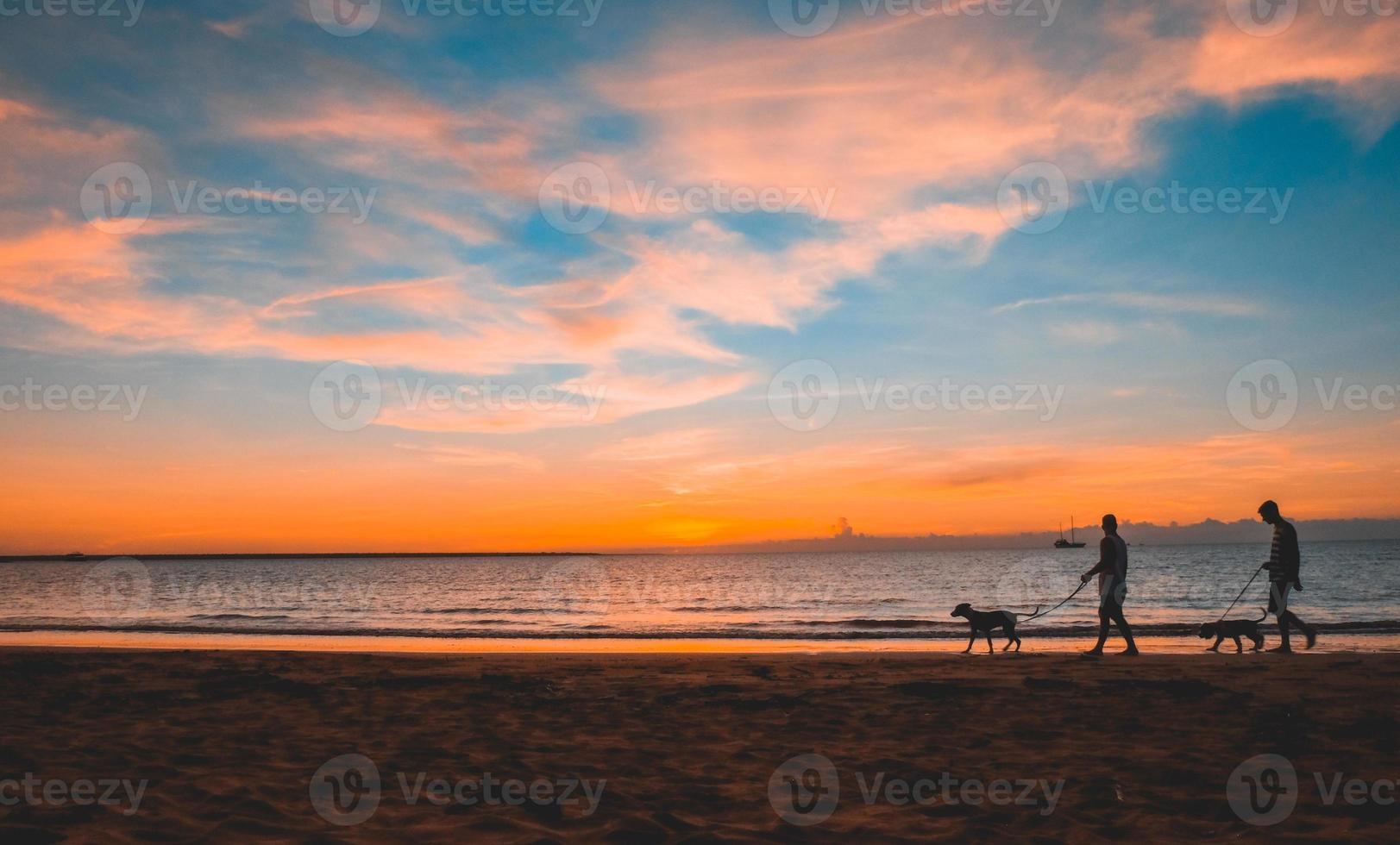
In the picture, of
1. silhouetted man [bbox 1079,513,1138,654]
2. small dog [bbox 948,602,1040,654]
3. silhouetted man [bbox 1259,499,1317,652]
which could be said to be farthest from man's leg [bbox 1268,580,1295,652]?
small dog [bbox 948,602,1040,654]

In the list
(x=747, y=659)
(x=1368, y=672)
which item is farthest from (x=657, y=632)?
(x=1368, y=672)

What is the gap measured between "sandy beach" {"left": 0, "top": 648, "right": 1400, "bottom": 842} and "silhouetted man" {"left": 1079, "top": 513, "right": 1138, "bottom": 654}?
172 cm

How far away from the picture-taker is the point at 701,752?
743cm

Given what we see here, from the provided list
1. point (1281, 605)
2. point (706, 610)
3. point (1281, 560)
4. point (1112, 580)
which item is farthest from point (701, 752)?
point (706, 610)

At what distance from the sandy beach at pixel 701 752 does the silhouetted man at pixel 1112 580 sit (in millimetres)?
1722

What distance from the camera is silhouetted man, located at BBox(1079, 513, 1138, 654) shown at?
14.1 m

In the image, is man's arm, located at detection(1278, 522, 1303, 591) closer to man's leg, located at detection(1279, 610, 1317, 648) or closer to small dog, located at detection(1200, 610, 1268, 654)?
man's leg, located at detection(1279, 610, 1317, 648)

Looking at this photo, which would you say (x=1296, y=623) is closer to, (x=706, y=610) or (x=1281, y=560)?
(x=1281, y=560)

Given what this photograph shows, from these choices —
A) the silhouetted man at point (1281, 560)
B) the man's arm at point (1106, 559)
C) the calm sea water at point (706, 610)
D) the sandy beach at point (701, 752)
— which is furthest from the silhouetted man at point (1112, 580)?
the calm sea water at point (706, 610)

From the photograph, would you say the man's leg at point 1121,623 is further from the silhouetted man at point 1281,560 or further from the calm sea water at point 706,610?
the calm sea water at point 706,610

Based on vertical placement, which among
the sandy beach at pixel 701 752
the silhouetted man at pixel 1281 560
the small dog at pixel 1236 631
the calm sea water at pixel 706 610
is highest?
the silhouetted man at pixel 1281 560

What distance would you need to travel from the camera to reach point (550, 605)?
46.2m

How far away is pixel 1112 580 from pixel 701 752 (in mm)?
10022

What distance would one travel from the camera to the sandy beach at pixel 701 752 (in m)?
5.25
